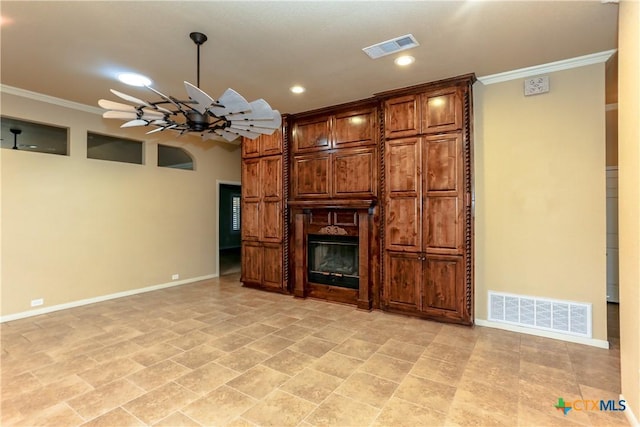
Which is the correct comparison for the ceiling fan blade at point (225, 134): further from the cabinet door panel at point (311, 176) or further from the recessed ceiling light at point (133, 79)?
the cabinet door panel at point (311, 176)

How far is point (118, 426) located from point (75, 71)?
361 cm

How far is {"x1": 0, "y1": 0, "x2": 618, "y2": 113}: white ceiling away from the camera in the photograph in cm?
242

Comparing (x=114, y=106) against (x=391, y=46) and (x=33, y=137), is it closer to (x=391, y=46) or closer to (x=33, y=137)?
(x=391, y=46)

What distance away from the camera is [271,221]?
5.38 meters

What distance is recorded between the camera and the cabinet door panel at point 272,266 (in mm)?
5297

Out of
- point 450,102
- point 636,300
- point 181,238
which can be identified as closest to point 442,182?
point 450,102

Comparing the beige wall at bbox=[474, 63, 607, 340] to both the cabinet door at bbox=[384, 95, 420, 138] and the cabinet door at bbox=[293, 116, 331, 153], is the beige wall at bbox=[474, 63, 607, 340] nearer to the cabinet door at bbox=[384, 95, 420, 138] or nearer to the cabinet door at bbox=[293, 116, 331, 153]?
the cabinet door at bbox=[384, 95, 420, 138]

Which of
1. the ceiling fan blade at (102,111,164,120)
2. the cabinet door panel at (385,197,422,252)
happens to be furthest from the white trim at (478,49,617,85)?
the ceiling fan blade at (102,111,164,120)

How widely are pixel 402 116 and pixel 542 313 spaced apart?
111 inches

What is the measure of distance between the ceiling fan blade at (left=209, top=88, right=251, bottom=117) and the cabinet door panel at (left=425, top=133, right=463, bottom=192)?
94.6 inches

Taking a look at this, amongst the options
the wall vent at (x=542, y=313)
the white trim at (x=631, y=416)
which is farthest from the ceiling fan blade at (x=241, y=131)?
the white trim at (x=631, y=416)

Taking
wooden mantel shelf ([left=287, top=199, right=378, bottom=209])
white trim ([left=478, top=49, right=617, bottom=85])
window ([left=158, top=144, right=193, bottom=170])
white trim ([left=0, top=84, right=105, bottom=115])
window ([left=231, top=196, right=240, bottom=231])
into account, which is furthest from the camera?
window ([left=231, top=196, right=240, bottom=231])

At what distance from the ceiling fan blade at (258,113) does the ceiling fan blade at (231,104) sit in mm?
58

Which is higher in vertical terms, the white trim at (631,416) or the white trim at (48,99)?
the white trim at (48,99)
